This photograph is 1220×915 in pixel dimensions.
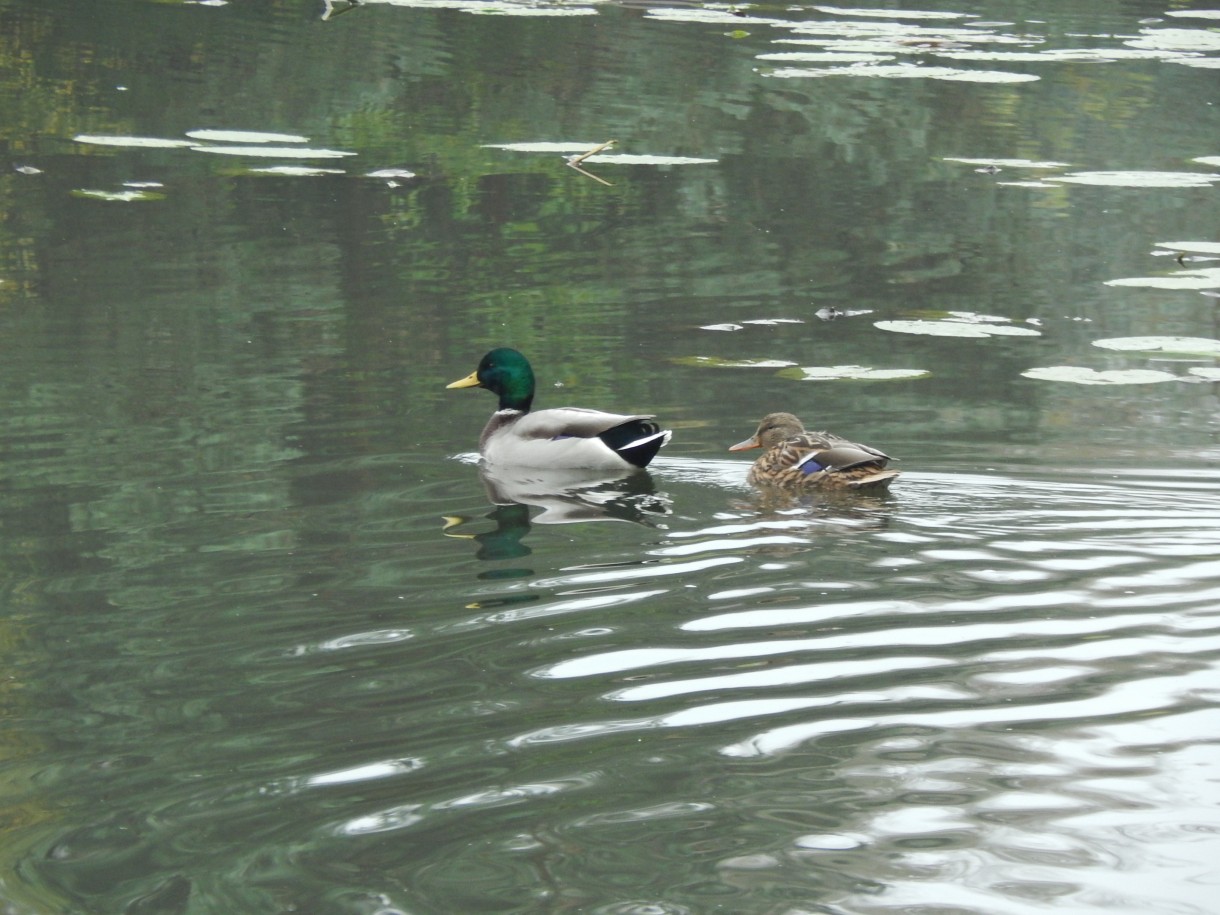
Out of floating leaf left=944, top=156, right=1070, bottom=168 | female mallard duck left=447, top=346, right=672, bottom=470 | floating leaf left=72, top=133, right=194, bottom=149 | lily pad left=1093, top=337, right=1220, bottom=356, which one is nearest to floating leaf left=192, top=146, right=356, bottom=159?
floating leaf left=72, top=133, right=194, bottom=149

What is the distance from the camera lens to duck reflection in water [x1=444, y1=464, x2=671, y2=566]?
6531mm

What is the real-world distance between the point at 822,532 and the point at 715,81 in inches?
520

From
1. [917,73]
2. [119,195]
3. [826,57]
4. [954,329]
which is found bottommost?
[954,329]

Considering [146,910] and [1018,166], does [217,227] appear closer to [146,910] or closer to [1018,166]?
[1018,166]

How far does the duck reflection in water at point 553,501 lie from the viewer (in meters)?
6.53

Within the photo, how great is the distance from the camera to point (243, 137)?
572 inches

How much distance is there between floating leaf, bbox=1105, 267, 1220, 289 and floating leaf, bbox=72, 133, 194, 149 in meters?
7.55

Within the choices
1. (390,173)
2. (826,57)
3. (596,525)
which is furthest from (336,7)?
(596,525)

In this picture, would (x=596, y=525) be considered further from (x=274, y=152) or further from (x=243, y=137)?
(x=243, y=137)

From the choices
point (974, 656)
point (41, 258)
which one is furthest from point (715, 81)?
point (974, 656)

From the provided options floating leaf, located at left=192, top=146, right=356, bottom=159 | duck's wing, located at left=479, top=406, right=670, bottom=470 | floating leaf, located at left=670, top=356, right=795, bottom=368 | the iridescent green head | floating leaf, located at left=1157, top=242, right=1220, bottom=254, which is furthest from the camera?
floating leaf, located at left=192, top=146, right=356, bottom=159

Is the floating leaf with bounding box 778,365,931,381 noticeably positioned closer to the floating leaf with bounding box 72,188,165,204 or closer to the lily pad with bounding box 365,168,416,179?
the floating leaf with bounding box 72,188,165,204

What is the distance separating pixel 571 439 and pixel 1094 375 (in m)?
2.59

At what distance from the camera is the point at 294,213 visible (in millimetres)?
12625
